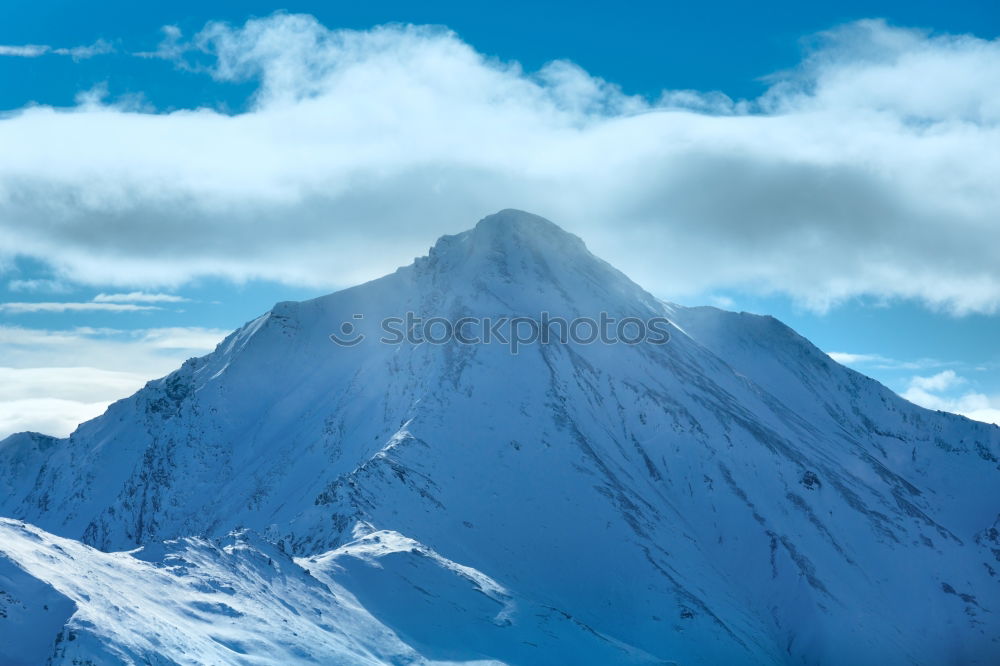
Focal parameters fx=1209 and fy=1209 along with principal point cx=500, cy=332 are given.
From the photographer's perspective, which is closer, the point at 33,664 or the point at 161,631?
the point at 33,664

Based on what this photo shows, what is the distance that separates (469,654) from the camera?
16862cm

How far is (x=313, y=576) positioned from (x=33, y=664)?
62.9 m

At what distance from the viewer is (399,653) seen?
528 ft

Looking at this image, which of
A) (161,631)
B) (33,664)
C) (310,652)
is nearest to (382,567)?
(310,652)

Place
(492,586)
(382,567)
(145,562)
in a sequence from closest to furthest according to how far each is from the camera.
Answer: (145,562), (382,567), (492,586)

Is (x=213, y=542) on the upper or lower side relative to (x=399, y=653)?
upper

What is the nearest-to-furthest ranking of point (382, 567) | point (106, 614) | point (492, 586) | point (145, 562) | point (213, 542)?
1. point (106, 614)
2. point (145, 562)
3. point (213, 542)
4. point (382, 567)
5. point (492, 586)

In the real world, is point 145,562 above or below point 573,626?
above

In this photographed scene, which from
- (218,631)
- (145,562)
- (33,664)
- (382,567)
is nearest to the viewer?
(33,664)

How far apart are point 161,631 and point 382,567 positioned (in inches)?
2369

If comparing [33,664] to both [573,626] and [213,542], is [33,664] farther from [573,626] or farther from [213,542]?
[573,626]

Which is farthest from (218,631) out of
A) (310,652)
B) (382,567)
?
(382,567)

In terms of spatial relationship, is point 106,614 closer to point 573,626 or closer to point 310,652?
point 310,652

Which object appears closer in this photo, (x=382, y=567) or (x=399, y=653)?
(x=399, y=653)
